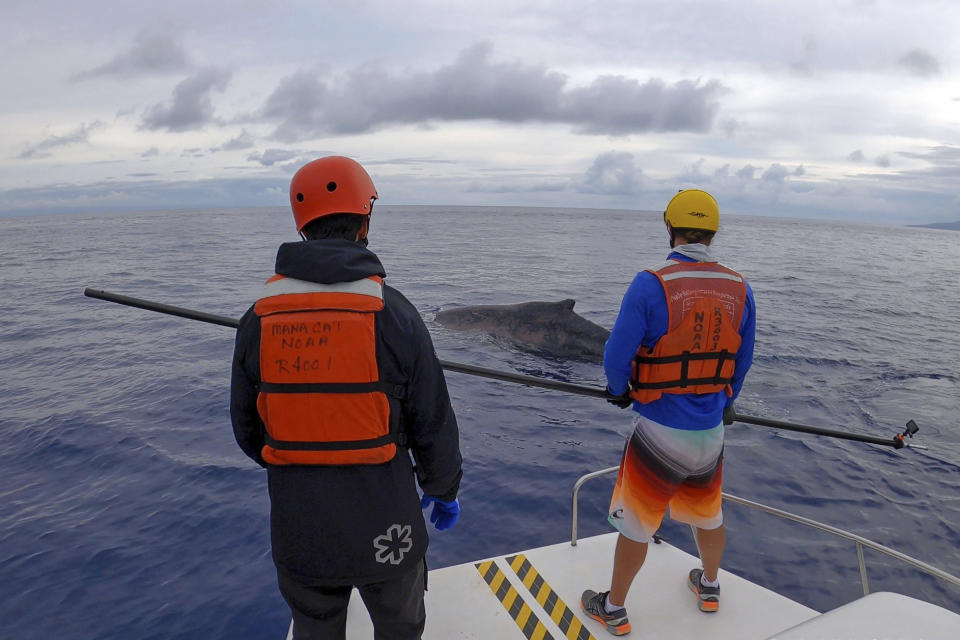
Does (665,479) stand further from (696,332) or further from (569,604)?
(569,604)

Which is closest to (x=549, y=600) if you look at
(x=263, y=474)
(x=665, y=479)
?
(x=665, y=479)

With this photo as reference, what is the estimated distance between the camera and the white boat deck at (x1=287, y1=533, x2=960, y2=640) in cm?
434

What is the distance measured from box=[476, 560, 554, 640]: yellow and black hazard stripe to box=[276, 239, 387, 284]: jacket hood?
312 cm

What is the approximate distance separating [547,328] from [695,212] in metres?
11.6

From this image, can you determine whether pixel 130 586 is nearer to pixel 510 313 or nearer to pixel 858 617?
pixel 858 617

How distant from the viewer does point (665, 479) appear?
381cm

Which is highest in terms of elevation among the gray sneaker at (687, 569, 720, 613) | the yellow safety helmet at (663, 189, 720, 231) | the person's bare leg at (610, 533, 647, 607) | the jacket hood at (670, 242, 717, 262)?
the yellow safety helmet at (663, 189, 720, 231)

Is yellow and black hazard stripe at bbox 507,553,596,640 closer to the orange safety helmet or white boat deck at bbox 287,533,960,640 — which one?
white boat deck at bbox 287,533,960,640

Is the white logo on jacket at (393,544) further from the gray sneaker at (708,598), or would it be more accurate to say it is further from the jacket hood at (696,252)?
the gray sneaker at (708,598)

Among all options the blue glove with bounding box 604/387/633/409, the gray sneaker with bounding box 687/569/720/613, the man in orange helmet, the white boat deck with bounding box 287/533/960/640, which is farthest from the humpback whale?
the man in orange helmet

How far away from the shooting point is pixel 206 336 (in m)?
18.8

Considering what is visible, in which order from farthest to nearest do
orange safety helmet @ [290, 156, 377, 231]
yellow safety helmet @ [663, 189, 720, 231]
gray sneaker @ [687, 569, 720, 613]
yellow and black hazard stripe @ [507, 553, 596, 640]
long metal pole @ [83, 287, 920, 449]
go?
gray sneaker @ [687, 569, 720, 613] < yellow and black hazard stripe @ [507, 553, 596, 640] < yellow safety helmet @ [663, 189, 720, 231] < long metal pole @ [83, 287, 920, 449] < orange safety helmet @ [290, 156, 377, 231]

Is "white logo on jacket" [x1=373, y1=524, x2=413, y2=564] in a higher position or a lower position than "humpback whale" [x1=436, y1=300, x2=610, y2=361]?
higher

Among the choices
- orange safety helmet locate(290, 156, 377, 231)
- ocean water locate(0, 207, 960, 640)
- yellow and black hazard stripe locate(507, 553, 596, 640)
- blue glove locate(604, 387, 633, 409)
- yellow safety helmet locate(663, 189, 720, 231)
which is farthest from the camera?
ocean water locate(0, 207, 960, 640)
